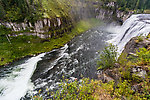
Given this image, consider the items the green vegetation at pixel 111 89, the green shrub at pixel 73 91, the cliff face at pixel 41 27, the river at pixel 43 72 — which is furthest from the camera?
the cliff face at pixel 41 27

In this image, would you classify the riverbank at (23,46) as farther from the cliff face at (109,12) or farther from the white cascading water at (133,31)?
the cliff face at (109,12)

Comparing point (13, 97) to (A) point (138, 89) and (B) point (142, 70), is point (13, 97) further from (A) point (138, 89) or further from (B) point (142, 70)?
(B) point (142, 70)

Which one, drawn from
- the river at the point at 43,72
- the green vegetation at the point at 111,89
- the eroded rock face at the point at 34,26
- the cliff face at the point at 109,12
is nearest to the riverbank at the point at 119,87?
the green vegetation at the point at 111,89

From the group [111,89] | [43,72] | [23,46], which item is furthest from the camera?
[23,46]

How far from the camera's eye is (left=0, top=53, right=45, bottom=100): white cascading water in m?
20.2

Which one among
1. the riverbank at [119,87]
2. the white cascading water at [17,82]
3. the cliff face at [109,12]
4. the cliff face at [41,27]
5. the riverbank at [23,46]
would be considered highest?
the cliff face at [109,12]

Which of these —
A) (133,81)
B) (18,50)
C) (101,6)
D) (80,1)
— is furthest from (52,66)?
(101,6)

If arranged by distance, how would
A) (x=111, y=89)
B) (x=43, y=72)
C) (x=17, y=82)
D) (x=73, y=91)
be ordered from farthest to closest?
1. (x=43, y=72)
2. (x=17, y=82)
3. (x=111, y=89)
4. (x=73, y=91)

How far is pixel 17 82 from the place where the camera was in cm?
2369

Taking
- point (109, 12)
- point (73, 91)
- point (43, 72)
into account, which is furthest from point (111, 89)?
point (109, 12)

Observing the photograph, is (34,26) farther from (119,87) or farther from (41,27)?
(119,87)

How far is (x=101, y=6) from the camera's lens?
417 ft

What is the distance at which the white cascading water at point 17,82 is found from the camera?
20.2 metres

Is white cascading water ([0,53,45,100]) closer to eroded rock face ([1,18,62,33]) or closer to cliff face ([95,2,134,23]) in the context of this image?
eroded rock face ([1,18,62,33])
